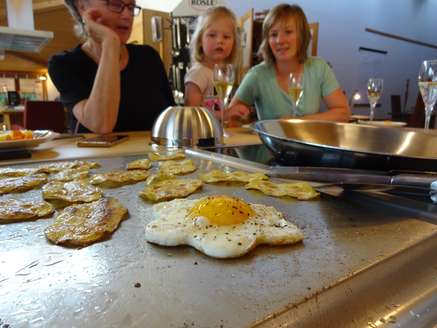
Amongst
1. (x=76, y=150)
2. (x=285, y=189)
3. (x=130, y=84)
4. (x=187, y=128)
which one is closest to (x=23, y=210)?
(x=285, y=189)

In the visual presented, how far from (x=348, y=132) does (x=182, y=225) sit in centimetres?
75

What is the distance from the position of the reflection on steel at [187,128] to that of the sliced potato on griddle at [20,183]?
50cm

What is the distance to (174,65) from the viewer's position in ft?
12.6

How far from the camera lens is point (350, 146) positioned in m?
0.99

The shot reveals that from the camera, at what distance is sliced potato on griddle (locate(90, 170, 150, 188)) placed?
Result: 2.28ft

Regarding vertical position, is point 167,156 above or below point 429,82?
below

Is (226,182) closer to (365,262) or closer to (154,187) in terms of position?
(154,187)

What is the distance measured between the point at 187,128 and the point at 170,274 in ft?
2.66

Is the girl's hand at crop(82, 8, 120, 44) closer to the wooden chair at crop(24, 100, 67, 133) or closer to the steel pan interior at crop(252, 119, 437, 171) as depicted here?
the steel pan interior at crop(252, 119, 437, 171)

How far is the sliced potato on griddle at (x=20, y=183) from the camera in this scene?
0.64 metres

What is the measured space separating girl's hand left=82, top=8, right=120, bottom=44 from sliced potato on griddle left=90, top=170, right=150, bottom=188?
964 mm

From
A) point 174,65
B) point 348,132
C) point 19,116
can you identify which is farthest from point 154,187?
point 19,116

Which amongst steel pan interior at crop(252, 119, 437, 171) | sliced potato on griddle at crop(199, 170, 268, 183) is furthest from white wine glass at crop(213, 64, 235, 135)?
sliced potato on griddle at crop(199, 170, 268, 183)

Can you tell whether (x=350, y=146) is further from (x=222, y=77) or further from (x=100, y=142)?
(x=100, y=142)
